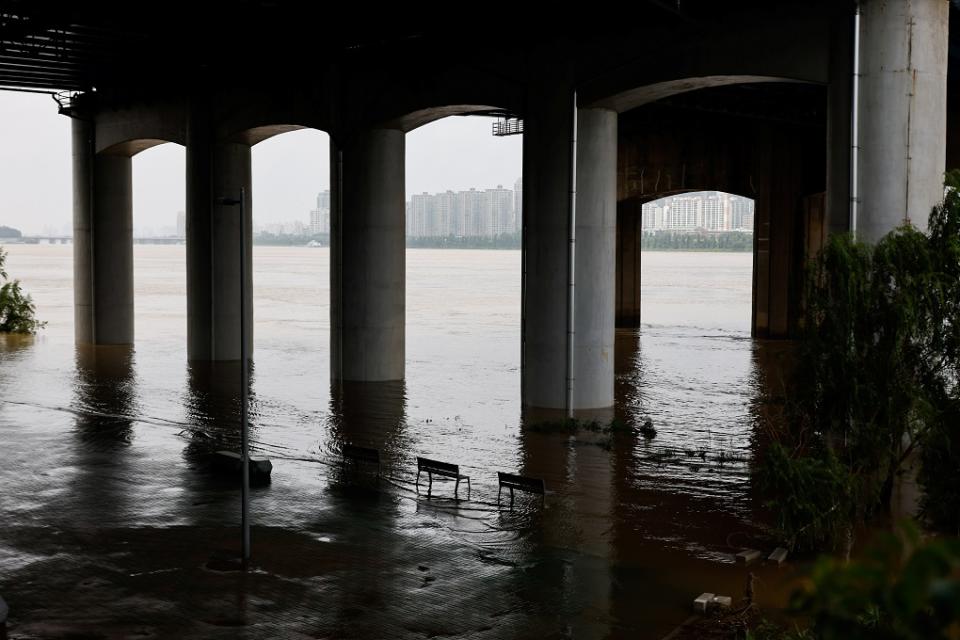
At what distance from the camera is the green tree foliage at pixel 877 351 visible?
14.6m

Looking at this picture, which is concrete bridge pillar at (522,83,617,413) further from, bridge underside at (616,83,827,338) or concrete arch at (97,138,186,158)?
concrete arch at (97,138,186,158)

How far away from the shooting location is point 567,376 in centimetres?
2595

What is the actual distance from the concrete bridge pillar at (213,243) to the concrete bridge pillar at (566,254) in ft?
43.6

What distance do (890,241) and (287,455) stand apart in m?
11.7

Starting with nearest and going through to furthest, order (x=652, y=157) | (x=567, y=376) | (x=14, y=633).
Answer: (x=14, y=633) → (x=567, y=376) → (x=652, y=157)

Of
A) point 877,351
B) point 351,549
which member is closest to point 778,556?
point 877,351

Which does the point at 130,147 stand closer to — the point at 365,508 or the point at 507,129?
the point at 507,129

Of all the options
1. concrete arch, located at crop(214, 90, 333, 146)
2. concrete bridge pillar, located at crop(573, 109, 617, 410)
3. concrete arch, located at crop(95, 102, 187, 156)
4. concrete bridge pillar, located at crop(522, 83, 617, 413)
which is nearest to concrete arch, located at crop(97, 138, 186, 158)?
concrete arch, located at crop(95, 102, 187, 156)

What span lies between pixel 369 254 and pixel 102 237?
15686 mm

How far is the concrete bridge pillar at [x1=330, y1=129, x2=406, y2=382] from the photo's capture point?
3081cm

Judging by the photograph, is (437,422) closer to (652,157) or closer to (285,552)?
(285,552)

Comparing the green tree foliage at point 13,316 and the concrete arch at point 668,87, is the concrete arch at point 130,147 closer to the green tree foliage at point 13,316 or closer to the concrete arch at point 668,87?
the green tree foliage at point 13,316

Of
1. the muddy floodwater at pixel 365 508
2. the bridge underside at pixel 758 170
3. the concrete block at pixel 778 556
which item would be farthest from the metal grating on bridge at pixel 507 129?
the concrete block at pixel 778 556

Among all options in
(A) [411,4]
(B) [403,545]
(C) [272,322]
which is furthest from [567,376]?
(C) [272,322]
